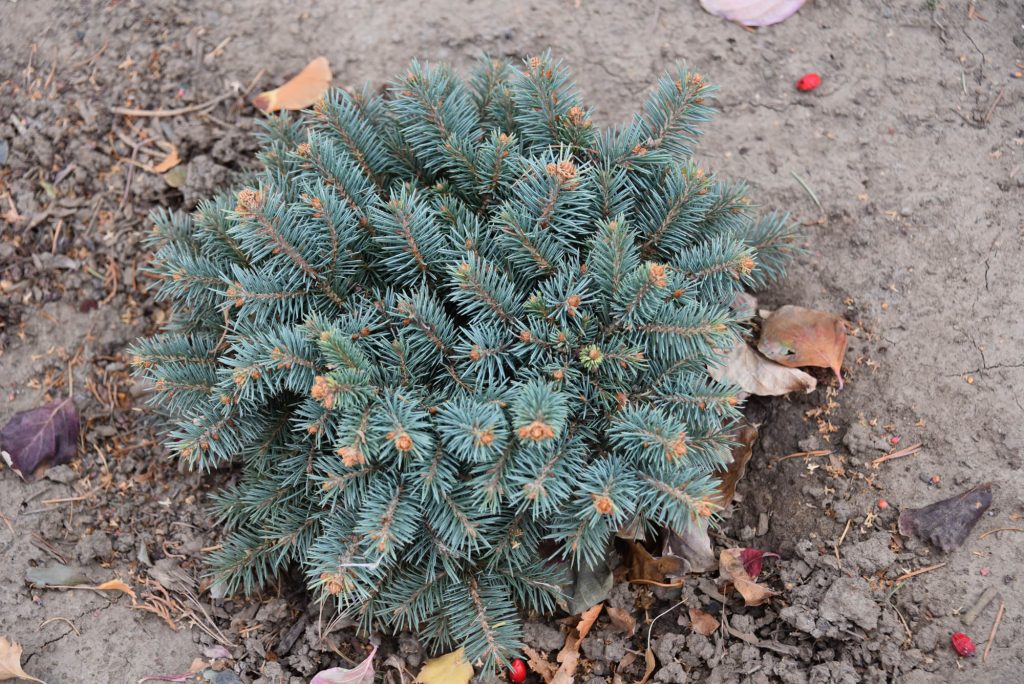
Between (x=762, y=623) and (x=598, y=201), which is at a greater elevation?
(x=598, y=201)

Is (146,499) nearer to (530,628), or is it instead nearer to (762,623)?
(530,628)

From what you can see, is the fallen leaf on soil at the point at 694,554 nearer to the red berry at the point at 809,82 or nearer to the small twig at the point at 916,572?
the small twig at the point at 916,572

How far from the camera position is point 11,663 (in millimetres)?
2178

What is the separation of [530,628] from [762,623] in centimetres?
72

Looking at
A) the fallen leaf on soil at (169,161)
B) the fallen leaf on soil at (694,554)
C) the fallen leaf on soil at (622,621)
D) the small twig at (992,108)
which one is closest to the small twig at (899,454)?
the fallen leaf on soil at (694,554)

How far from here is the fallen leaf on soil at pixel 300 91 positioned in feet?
10.3

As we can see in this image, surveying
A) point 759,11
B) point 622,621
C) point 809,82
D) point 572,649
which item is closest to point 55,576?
point 572,649

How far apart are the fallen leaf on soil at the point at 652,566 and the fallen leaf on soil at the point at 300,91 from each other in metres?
2.19

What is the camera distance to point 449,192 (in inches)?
94.2

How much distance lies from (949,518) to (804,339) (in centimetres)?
70

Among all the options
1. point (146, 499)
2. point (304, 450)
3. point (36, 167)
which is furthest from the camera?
point (36, 167)

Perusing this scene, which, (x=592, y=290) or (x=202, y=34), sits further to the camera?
(x=202, y=34)

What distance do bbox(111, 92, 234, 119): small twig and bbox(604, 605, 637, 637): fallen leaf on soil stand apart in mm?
2596

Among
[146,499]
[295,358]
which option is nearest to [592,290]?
[295,358]
